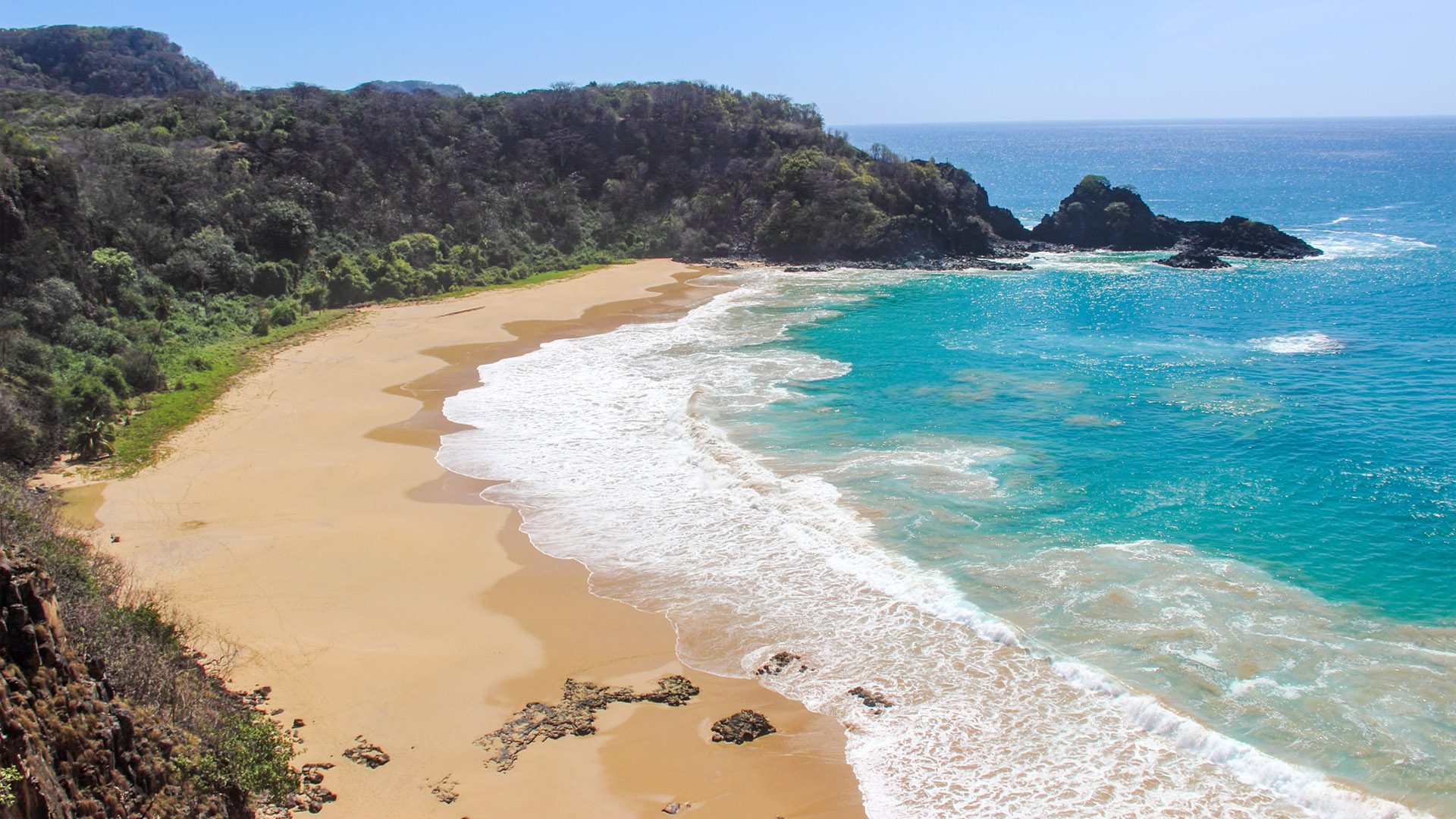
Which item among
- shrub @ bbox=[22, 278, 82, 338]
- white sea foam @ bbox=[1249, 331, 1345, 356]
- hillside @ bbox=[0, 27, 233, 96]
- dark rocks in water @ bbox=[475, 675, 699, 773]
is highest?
hillside @ bbox=[0, 27, 233, 96]

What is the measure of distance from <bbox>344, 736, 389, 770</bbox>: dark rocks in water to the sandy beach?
0.10 metres

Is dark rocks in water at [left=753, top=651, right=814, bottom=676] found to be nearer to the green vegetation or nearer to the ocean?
the ocean

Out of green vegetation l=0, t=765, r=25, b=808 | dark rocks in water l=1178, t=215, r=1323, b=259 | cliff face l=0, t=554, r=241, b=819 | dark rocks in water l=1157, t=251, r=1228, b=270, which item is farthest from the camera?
dark rocks in water l=1178, t=215, r=1323, b=259

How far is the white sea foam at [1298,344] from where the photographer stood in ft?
116

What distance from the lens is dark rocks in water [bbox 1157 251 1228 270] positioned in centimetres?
5881

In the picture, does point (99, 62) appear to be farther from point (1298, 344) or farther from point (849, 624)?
point (1298, 344)

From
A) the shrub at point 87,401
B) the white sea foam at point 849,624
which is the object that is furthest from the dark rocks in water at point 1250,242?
the shrub at point 87,401

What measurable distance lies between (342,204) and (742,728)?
50.5 meters

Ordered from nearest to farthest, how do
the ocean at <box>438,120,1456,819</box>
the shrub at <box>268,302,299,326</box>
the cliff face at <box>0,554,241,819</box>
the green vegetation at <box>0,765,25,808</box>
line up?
the green vegetation at <box>0,765,25,808</box>, the cliff face at <box>0,554,241,819</box>, the ocean at <box>438,120,1456,819</box>, the shrub at <box>268,302,299,326</box>

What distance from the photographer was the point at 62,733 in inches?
299

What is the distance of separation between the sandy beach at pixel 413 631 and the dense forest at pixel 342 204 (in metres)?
5.79

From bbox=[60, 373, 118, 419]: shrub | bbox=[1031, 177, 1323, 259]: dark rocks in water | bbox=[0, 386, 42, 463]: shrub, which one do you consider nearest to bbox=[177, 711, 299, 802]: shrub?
bbox=[0, 386, 42, 463]: shrub

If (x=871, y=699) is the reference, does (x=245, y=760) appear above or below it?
above

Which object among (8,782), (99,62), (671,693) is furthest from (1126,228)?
(99,62)
